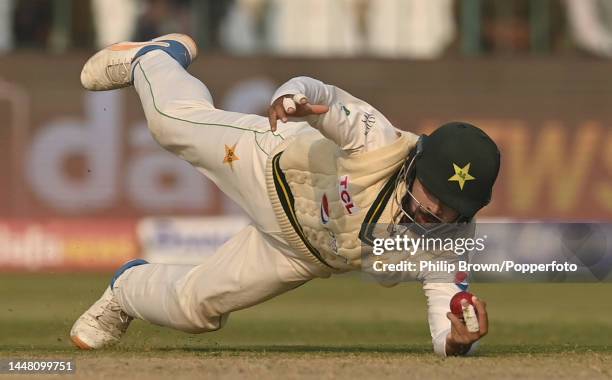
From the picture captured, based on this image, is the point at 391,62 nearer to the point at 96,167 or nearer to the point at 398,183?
the point at 96,167

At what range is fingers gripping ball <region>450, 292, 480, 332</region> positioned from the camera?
6004mm

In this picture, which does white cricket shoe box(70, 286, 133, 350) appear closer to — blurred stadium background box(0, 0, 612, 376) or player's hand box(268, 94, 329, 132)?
player's hand box(268, 94, 329, 132)

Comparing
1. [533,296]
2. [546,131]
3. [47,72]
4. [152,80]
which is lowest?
[533,296]

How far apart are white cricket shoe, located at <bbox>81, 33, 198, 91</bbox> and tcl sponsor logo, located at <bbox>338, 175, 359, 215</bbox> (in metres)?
1.75

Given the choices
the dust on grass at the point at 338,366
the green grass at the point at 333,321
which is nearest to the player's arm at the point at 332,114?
the dust on grass at the point at 338,366

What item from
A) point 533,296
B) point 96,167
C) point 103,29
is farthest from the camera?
point 103,29

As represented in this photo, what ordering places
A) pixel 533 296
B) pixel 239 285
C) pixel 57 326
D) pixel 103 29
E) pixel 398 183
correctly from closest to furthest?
1. pixel 398 183
2. pixel 239 285
3. pixel 57 326
4. pixel 533 296
5. pixel 103 29

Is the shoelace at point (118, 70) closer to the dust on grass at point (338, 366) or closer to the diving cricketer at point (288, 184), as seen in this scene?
the diving cricketer at point (288, 184)

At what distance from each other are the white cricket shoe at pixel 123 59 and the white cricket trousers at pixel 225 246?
0.46 m

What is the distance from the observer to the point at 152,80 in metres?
7.41

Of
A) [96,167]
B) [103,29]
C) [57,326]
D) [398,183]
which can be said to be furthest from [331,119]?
[103,29]

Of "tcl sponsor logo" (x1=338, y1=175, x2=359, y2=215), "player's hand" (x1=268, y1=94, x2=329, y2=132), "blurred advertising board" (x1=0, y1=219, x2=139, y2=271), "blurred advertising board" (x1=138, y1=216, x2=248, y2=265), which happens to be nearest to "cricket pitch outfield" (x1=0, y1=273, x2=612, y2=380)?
"blurred advertising board" (x1=0, y1=219, x2=139, y2=271)

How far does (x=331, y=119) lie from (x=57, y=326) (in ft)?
14.8

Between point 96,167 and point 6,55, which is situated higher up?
point 6,55
